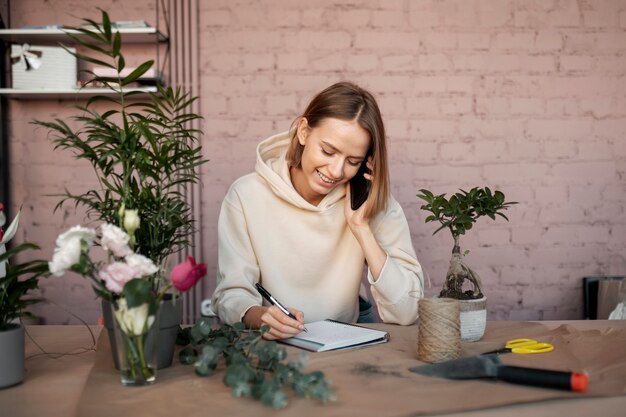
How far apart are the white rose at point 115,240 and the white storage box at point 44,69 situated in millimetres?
1745

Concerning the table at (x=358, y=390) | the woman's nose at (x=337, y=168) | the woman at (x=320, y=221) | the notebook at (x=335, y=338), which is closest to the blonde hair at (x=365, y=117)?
the woman at (x=320, y=221)

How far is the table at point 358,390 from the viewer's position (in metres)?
0.95

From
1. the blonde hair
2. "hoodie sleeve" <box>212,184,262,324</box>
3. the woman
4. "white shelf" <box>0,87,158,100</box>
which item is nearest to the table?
"hoodie sleeve" <box>212,184,262,324</box>

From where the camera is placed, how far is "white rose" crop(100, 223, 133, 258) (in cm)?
101

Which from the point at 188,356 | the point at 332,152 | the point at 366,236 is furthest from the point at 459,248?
the point at 188,356

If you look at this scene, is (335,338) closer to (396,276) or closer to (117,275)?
(396,276)

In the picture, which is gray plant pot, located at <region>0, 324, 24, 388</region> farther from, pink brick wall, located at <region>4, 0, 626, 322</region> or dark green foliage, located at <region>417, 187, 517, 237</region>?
pink brick wall, located at <region>4, 0, 626, 322</region>

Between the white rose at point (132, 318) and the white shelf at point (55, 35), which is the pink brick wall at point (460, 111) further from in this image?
the white rose at point (132, 318)

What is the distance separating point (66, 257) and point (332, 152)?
0.94 m

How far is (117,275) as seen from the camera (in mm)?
986

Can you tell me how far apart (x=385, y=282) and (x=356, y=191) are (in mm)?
366

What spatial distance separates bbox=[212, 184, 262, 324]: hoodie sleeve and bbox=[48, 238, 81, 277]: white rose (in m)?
0.62

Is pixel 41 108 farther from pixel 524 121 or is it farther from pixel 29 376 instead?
pixel 524 121

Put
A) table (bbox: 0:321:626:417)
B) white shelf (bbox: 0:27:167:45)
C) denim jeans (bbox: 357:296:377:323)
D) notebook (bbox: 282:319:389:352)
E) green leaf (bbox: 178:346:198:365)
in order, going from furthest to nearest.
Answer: white shelf (bbox: 0:27:167:45) < denim jeans (bbox: 357:296:377:323) < notebook (bbox: 282:319:389:352) < green leaf (bbox: 178:346:198:365) < table (bbox: 0:321:626:417)
